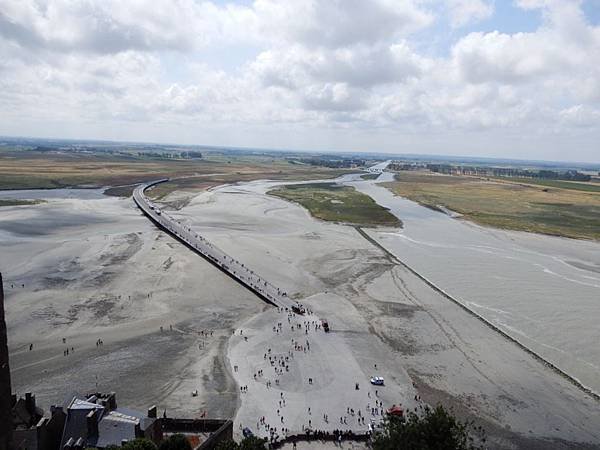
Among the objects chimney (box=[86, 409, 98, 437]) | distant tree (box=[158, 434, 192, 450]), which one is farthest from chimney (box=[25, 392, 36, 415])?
distant tree (box=[158, 434, 192, 450])

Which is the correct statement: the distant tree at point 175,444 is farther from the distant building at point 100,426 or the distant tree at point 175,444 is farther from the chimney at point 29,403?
the chimney at point 29,403

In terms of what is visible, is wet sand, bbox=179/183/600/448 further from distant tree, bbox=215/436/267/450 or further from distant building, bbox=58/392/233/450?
distant tree, bbox=215/436/267/450

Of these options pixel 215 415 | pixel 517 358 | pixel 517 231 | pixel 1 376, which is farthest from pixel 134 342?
pixel 517 231

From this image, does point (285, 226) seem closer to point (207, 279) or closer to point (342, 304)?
point (207, 279)

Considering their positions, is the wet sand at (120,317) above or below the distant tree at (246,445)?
below

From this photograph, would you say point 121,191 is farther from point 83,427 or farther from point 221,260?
point 83,427

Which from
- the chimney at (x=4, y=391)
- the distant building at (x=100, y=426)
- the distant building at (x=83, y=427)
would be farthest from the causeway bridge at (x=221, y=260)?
the chimney at (x=4, y=391)

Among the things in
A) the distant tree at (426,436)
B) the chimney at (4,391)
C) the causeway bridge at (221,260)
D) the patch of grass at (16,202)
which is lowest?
the causeway bridge at (221,260)
